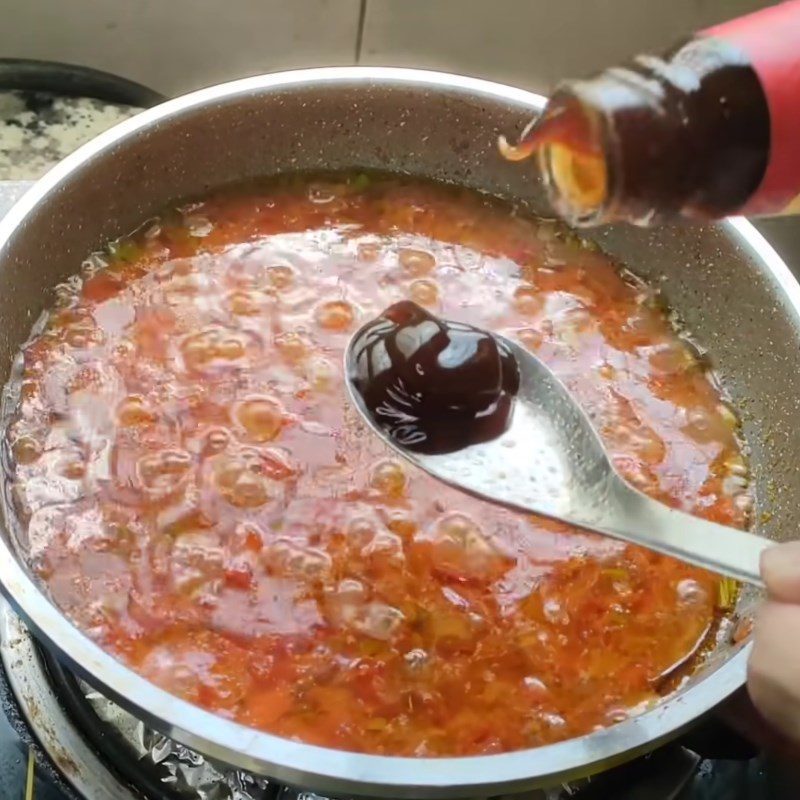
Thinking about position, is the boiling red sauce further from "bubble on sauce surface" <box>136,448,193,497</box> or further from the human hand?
the human hand

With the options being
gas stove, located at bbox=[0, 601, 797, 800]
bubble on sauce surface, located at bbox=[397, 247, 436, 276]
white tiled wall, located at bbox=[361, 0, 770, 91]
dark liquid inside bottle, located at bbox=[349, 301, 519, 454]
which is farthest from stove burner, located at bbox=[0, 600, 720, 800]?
white tiled wall, located at bbox=[361, 0, 770, 91]

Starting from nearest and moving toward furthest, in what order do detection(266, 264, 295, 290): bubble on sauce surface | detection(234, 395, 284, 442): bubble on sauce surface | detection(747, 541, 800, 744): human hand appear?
detection(747, 541, 800, 744): human hand, detection(234, 395, 284, 442): bubble on sauce surface, detection(266, 264, 295, 290): bubble on sauce surface

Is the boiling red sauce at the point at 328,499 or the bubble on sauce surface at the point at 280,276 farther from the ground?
the bubble on sauce surface at the point at 280,276

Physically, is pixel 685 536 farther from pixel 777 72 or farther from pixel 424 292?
pixel 424 292

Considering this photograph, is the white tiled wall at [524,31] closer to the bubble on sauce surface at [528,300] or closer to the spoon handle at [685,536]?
the bubble on sauce surface at [528,300]

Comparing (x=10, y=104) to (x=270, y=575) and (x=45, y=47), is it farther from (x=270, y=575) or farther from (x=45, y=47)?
(x=270, y=575)

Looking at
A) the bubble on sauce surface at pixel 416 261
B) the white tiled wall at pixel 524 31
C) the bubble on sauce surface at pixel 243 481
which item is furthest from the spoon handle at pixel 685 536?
the white tiled wall at pixel 524 31
